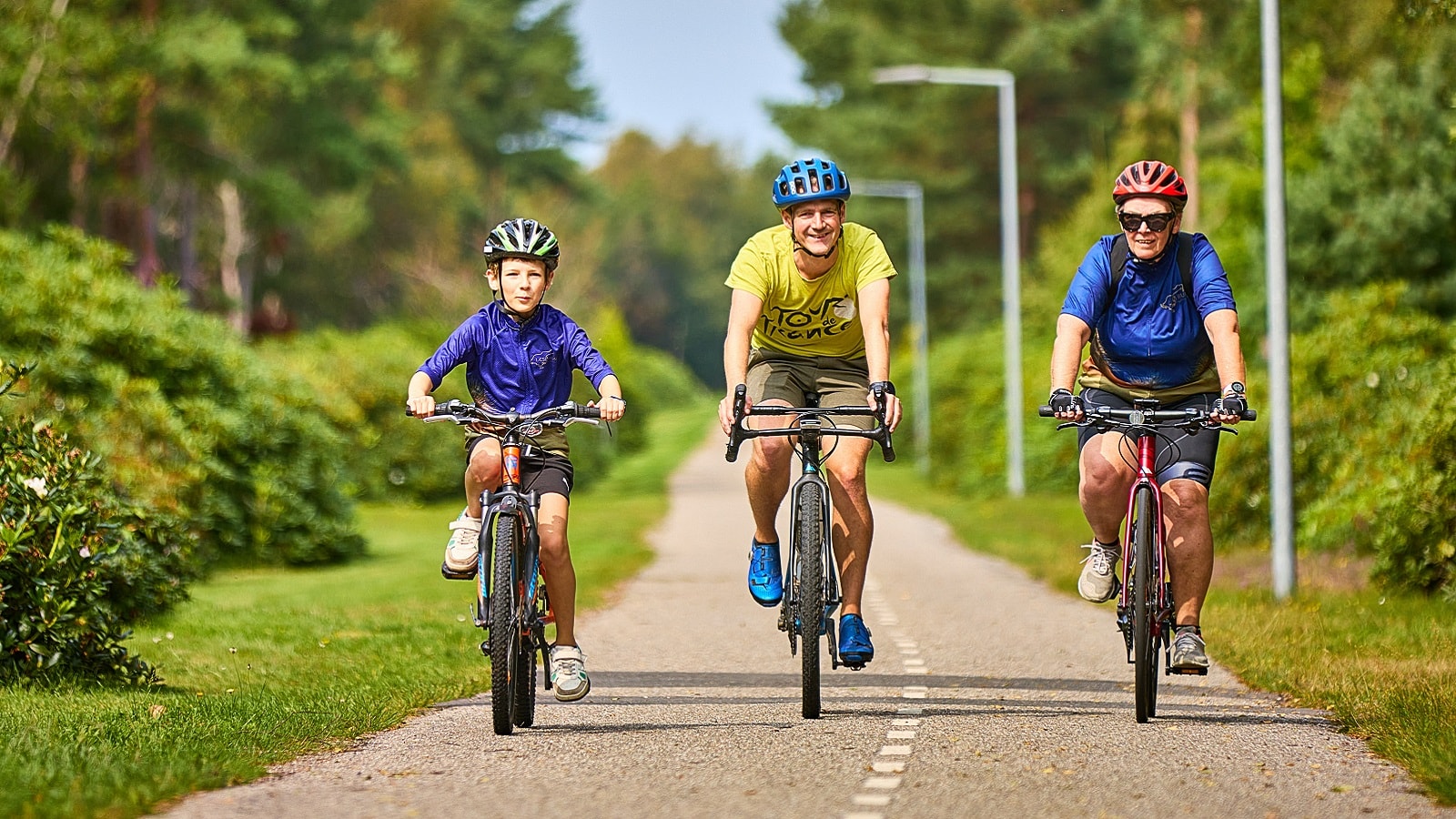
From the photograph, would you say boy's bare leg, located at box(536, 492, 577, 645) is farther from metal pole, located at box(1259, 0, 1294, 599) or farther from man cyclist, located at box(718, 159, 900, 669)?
metal pole, located at box(1259, 0, 1294, 599)

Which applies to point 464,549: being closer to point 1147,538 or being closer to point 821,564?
point 821,564

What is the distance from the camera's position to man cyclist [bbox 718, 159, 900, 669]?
8.21 metres

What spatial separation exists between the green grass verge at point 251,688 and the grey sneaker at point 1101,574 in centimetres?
302

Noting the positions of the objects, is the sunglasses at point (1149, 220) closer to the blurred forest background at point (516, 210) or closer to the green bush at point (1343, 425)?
the blurred forest background at point (516, 210)

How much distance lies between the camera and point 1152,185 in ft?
26.5

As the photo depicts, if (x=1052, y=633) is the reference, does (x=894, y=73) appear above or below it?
above

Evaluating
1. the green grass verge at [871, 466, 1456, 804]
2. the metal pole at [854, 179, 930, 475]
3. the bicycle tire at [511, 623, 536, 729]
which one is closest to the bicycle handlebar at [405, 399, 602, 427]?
the bicycle tire at [511, 623, 536, 729]

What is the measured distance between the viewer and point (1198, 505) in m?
8.14

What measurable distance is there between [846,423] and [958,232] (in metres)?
48.4

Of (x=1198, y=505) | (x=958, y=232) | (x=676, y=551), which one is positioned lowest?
(x=676, y=551)

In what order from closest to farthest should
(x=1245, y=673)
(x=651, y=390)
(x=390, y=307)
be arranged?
(x=1245, y=673) → (x=390, y=307) → (x=651, y=390)

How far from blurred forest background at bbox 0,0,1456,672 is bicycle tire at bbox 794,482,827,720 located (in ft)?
17.6

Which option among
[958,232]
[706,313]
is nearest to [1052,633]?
[958,232]

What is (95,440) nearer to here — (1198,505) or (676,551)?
(676,551)
